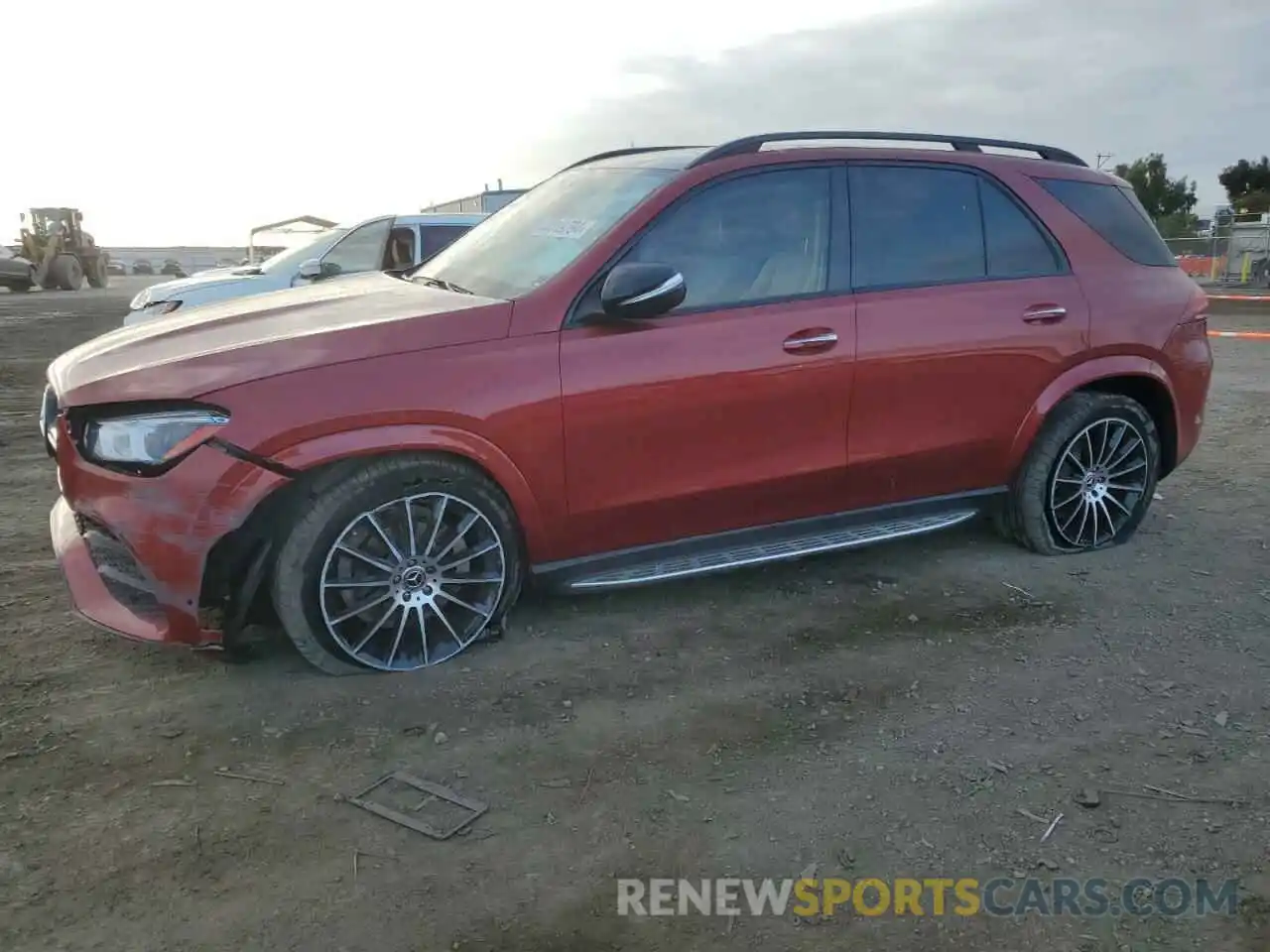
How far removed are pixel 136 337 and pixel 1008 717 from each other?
326 centimetres

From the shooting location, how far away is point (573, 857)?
247 centimetres

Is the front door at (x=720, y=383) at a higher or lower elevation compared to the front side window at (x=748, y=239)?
lower

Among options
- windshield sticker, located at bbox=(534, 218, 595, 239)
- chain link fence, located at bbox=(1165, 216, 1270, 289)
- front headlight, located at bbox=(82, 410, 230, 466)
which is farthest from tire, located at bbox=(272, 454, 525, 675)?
chain link fence, located at bbox=(1165, 216, 1270, 289)

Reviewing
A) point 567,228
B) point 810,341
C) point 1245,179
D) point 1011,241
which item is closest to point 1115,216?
point 1011,241

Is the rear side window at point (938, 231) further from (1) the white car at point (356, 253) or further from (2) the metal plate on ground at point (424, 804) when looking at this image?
(1) the white car at point (356, 253)

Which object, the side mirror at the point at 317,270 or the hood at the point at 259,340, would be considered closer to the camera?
the hood at the point at 259,340

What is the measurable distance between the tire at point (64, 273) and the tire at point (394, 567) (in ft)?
103

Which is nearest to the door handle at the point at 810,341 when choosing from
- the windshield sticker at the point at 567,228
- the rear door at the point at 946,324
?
the rear door at the point at 946,324

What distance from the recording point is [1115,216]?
15.3 feet

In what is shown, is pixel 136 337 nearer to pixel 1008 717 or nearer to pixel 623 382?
pixel 623 382

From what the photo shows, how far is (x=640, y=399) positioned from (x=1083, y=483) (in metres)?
2.36

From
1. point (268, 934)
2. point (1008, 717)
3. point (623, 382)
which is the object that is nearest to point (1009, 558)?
point (1008, 717)

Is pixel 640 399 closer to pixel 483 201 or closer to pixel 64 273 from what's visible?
pixel 483 201

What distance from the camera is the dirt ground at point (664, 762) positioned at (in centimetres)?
228
